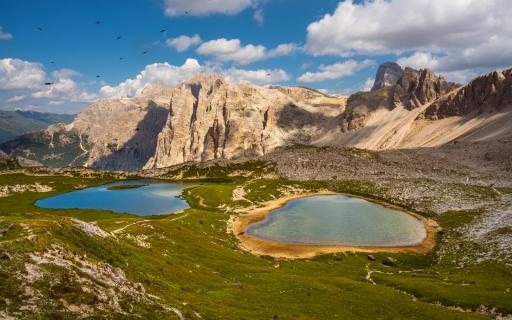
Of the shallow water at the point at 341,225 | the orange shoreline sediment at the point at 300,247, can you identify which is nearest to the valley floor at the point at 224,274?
the orange shoreline sediment at the point at 300,247

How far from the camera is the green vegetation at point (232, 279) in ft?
104

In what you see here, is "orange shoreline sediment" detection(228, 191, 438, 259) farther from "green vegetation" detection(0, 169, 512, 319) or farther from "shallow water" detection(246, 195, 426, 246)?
"green vegetation" detection(0, 169, 512, 319)

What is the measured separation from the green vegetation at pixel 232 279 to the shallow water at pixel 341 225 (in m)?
11.0

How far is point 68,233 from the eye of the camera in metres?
42.2

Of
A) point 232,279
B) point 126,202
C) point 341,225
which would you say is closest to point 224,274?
point 232,279

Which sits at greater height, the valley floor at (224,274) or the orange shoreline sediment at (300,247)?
the valley floor at (224,274)

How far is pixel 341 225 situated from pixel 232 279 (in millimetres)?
61479

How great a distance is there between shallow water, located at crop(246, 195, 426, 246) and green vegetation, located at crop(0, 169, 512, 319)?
434 inches

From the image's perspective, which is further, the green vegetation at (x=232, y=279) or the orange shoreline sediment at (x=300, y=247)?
the orange shoreline sediment at (x=300, y=247)

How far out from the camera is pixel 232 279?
200ft

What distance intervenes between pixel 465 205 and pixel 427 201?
43.5 ft

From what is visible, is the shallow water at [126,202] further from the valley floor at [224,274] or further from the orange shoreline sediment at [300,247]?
the orange shoreline sediment at [300,247]

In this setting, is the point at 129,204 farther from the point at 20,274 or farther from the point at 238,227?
the point at 20,274

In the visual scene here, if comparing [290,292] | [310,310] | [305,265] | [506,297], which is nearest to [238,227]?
[305,265]
